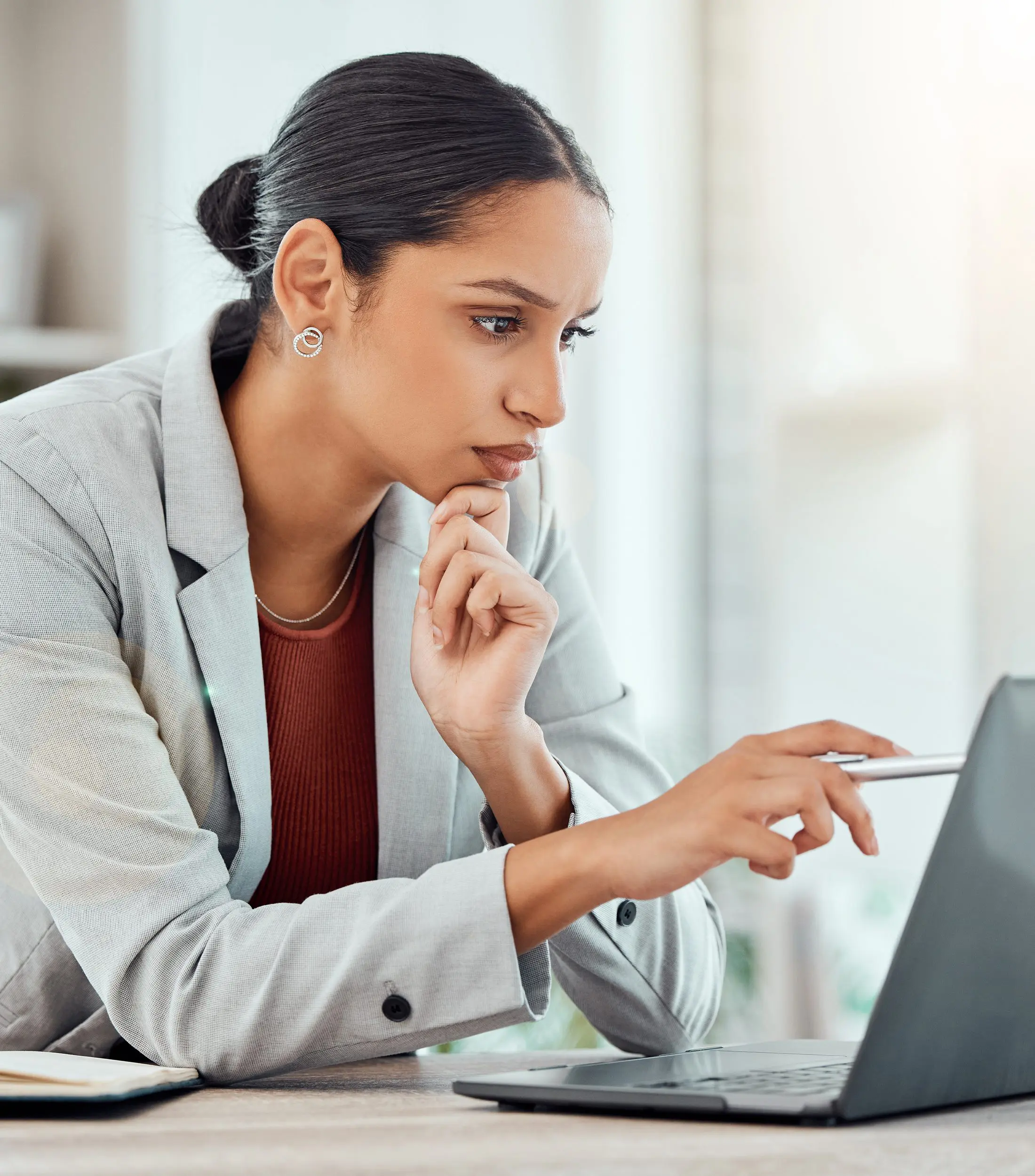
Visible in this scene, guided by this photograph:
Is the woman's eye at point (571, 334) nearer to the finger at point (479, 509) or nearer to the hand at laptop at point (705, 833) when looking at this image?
the finger at point (479, 509)

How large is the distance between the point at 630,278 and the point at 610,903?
93.7 inches

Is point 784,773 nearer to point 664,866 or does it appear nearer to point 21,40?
point 664,866

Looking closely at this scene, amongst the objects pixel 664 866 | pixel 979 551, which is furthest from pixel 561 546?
pixel 979 551

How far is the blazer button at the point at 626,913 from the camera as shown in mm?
1084

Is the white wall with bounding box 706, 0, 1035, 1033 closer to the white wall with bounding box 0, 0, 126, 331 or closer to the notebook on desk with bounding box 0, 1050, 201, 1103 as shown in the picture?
the white wall with bounding box 0, 0, 126, 331

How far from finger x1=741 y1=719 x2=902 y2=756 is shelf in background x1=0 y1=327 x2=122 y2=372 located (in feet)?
7.62

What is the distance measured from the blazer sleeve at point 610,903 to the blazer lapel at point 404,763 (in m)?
0.12

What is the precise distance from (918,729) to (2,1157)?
2.27m

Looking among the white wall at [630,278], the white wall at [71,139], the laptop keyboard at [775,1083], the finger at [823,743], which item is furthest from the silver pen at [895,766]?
the white wall at [71,139]

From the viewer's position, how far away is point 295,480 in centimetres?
128

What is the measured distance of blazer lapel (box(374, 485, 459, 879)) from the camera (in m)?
1.19

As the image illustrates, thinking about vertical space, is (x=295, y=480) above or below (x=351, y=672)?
above

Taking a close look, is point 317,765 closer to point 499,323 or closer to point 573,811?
point 573,811

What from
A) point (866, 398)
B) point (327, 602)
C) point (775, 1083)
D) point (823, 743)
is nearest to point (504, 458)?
point (327, 602)
